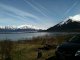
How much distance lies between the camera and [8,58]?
38.7 feet

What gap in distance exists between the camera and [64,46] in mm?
10273

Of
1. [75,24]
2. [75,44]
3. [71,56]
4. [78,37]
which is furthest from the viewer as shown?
[75,24]

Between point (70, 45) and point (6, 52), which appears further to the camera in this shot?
point (6, 52)

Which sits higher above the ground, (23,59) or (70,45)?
(70,45)

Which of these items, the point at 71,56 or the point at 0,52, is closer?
the point at 71,56

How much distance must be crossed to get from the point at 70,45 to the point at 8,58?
13.0 ft

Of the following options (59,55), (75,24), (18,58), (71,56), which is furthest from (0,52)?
(75,24)

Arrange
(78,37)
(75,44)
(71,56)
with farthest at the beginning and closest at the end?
1. (78,37)
2. (75,44)
3. (71,56)

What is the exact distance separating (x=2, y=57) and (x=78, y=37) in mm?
4825

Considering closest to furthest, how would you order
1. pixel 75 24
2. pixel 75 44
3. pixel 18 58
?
1. pixel 75 44
2. pixel 18 58
3. pixel 75 24

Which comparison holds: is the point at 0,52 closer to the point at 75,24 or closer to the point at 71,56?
the point at 71,56

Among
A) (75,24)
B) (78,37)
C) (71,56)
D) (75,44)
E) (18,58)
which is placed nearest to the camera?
(71,56)

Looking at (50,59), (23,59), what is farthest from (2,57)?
(50,59)

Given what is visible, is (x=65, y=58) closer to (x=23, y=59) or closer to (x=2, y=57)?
(x=23, y=59)
